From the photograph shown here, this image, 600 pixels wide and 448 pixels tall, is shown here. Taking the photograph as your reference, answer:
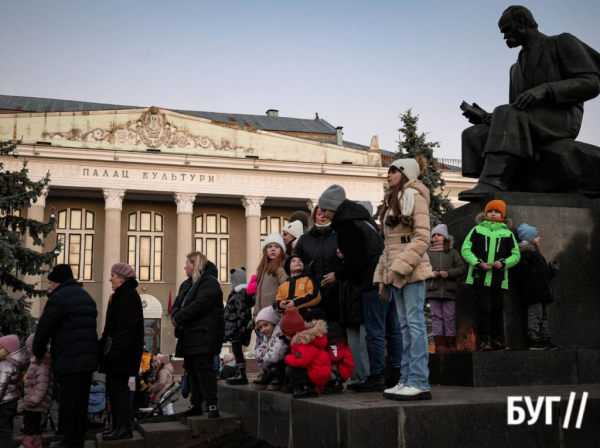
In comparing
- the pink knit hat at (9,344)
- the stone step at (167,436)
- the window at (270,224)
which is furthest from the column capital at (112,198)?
the stone step at (167,436)

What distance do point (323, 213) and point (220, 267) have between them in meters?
30.1

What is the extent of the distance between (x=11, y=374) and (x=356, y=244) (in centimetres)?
378

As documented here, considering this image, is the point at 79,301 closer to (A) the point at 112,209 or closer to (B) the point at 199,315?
(B) the point at 199,315

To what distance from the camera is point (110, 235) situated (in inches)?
1246

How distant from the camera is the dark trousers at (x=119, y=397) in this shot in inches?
234

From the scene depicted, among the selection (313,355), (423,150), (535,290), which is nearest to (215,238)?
(423,150)

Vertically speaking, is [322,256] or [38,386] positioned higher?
[322,256]

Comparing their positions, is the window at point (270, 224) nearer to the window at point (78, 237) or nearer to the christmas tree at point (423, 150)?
the window at point (78, 237)

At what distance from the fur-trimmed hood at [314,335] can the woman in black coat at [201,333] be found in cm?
159

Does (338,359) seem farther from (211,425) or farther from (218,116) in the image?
(218,116)

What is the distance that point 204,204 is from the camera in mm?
36094

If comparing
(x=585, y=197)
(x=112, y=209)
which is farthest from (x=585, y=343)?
(x=112, y=209)

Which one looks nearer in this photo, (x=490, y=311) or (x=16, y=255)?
(x=490, y=311)

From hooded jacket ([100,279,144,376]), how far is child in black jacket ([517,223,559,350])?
314cm
